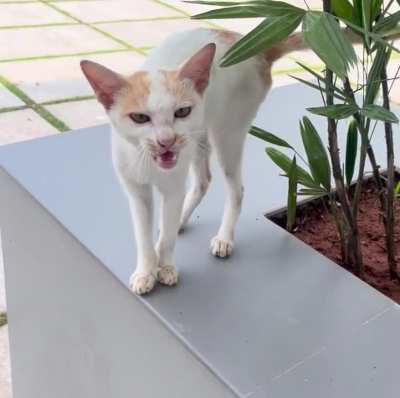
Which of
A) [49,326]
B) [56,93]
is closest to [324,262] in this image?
[49,326]

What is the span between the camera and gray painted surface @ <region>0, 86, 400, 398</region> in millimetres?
743

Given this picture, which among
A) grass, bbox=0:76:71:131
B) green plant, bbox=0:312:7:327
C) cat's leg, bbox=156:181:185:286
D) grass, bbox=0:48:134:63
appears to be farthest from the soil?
grass, bbox=0:48:134:63

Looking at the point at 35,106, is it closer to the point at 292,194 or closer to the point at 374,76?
the point at 292,194

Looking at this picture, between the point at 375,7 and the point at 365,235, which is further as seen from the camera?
the point at 365,235

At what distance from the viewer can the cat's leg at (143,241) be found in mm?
836

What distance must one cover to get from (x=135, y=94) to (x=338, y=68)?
230mm

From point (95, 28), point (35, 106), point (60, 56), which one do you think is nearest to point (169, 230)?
point (35, 106)

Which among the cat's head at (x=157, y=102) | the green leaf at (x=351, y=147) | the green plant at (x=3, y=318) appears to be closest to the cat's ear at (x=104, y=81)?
the cat's head at (x=157, y=102)

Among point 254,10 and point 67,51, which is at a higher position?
point 254,10

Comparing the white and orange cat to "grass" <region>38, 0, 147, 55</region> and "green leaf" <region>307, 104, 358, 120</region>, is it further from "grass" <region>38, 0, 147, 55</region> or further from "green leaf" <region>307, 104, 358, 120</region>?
"grass" <region>38, 0, 147, 55</region>

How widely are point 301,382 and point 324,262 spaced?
0.24 metres

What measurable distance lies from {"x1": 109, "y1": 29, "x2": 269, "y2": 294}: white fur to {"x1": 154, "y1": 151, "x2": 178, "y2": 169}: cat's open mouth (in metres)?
0.02

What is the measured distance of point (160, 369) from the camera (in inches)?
31.6

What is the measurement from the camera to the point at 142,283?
2.73ft
